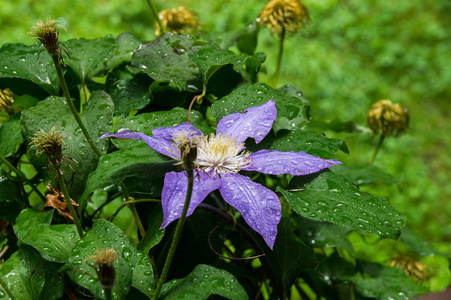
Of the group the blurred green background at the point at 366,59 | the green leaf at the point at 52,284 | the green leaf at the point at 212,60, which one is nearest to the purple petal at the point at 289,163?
the green leaf at the point at 212,60

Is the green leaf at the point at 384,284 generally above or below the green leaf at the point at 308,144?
below

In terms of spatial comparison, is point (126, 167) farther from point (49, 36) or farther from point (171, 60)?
point (171, 60)

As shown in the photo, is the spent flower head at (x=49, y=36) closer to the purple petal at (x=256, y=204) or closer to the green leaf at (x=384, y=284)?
the purple petal at (x=256, y=204)

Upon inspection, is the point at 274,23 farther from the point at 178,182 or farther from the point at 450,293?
the point at 450,293

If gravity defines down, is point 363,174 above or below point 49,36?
below

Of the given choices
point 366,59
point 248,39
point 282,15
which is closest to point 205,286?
point 248,39
